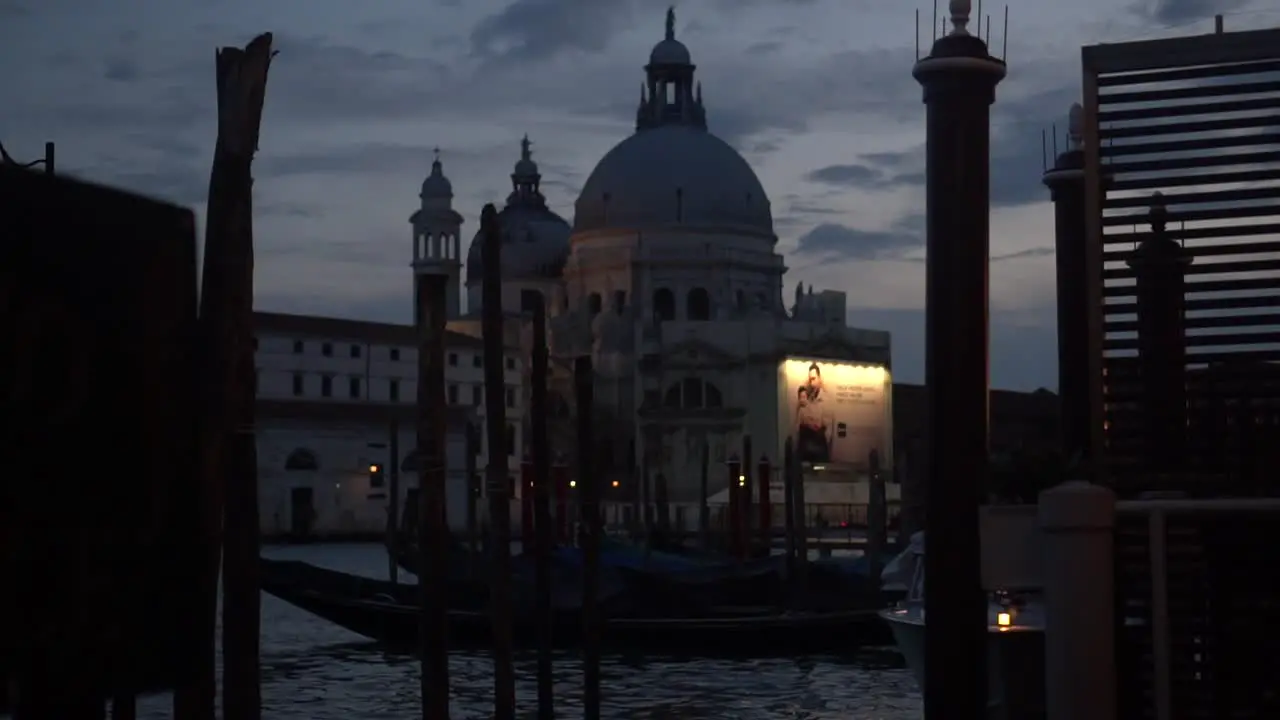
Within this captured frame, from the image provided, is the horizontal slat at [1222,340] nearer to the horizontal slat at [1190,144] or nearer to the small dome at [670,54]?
the horizontal slat at [1190,144]

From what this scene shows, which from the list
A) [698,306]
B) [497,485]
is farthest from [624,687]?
[698,306]

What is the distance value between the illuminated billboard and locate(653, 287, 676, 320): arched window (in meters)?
5.56

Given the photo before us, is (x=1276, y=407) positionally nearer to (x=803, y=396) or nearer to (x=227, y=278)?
(x=227, y=278)

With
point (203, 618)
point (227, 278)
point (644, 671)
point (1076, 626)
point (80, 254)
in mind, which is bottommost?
point (644, 671)

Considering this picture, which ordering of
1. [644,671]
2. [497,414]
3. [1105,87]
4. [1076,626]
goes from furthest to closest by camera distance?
[644,671]
[497,414]
[1105,87]
[1076,626]

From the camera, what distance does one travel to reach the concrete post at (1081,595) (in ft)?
14.7

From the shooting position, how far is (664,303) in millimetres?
62438

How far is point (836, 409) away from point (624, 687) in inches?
1730

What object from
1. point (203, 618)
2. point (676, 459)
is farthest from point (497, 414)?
point (676, 459)

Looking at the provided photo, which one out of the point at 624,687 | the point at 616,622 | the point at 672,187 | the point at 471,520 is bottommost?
the point at 624,687

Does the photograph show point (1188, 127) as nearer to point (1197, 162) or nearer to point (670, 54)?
point (1197, 162)

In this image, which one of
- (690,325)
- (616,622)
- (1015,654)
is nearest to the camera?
(1015,654)

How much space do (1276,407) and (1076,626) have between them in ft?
2.80

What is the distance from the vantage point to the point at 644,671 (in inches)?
703
